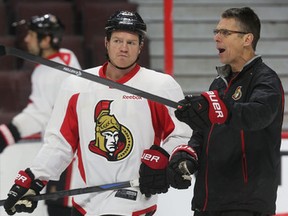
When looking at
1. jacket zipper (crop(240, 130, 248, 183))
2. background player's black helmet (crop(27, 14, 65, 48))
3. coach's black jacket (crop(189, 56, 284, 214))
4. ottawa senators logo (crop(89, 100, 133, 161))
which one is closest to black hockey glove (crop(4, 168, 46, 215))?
ottawa senators logo (crop(89, 100, 133, 161))

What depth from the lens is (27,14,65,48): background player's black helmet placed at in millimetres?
4348

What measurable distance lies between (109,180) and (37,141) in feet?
4.07

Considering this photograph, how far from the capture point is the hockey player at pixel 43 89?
156 inches

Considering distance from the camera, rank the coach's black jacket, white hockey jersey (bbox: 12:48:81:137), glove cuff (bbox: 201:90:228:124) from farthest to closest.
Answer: white hockey jersey (bbox: 12:48:81:137) → the coach's black jacket → glove cuff (bbox: 201:90:228:124)

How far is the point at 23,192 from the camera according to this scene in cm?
296

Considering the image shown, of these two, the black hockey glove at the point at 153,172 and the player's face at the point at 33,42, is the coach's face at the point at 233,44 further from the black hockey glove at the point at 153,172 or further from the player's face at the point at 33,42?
the player's face at the point at 33,42

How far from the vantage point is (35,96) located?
4.14 metres

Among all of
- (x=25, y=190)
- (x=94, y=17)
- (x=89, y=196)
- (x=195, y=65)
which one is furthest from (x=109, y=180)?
(x=94, y=17)

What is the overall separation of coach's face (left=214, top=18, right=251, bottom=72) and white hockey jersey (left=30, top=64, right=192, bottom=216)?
10.8 inches

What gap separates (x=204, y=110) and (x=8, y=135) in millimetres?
1625

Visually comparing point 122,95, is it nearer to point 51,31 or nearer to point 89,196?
point 89,196

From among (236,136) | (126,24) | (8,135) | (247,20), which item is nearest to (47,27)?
(8,135)

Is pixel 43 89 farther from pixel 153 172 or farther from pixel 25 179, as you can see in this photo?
pixel 153 172

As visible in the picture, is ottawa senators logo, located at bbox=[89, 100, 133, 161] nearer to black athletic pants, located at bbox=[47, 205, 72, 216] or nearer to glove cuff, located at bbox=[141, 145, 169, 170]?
glove cuff, located at bbox=[141, 145, 169, 170]
